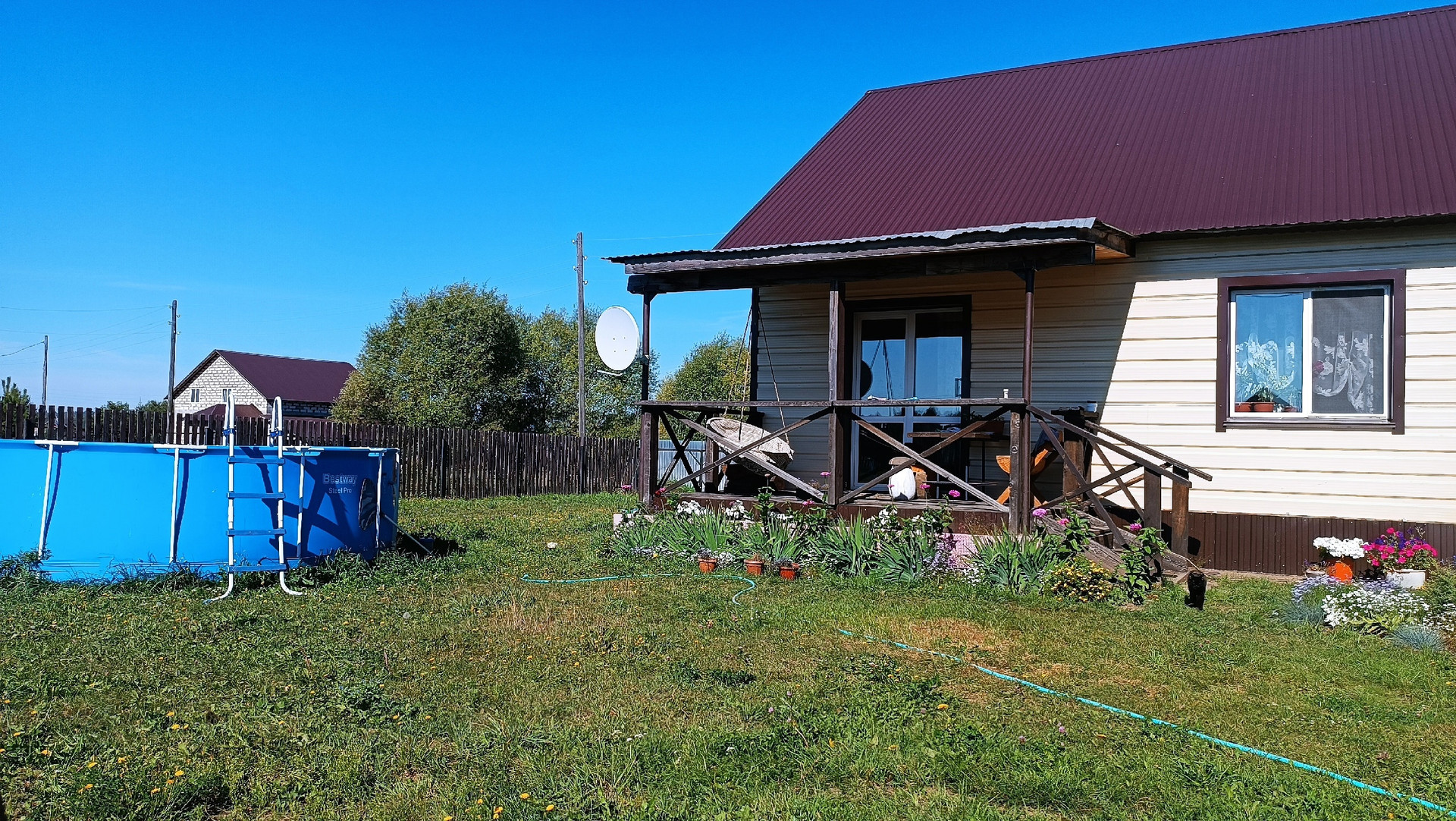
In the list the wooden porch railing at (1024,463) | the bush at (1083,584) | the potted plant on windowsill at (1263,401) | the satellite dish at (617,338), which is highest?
the satellite dish at (617,338)

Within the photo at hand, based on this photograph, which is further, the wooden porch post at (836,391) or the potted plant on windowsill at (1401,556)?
the wooden porch post at (836,391)

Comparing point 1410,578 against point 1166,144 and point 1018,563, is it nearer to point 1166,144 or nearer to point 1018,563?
point 1018,563

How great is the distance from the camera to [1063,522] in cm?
832

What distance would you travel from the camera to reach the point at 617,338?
12.3 m

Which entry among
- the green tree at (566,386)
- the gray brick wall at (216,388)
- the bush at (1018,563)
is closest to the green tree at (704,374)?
the green tree at (566,386)

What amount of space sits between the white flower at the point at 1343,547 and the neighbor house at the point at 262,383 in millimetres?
45371

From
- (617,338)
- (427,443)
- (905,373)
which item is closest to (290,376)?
(427,443)

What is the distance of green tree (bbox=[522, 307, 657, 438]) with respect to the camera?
114 ft

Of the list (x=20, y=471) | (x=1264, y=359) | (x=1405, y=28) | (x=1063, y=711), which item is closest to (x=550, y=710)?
(x=1063, y=711)

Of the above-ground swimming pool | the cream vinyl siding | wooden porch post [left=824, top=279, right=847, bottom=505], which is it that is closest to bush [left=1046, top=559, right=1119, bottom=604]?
wooden porch post [left=824, top=279, right=847, bottom=505]

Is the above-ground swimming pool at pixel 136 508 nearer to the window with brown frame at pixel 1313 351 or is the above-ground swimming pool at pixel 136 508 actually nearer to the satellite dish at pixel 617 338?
the satellite dish at pixel 617 338

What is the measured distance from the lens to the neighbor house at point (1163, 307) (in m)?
9.23

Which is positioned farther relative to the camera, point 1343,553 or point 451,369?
point 451,369

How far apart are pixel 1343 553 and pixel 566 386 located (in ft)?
103
